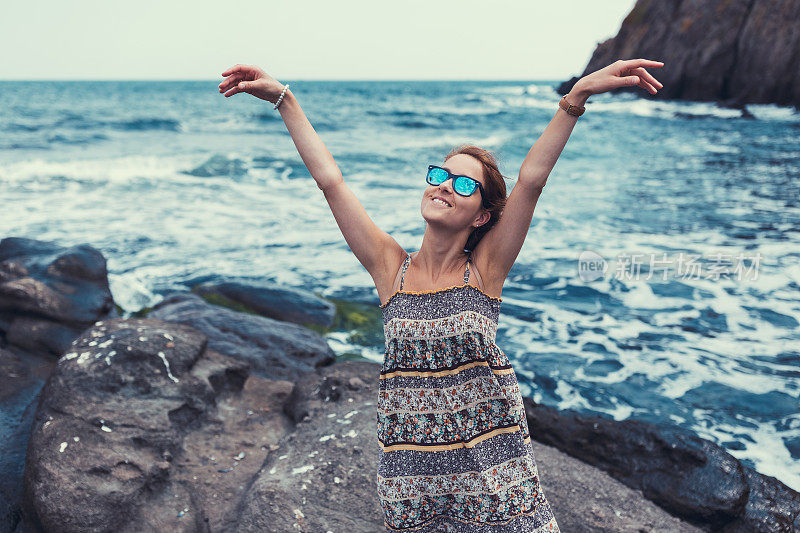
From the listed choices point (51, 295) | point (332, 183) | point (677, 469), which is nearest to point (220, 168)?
point (51, 295)

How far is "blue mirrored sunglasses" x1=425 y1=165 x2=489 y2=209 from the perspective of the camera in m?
2.00

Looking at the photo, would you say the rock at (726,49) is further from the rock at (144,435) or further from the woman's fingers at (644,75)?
the woman's fingers at (644,75)

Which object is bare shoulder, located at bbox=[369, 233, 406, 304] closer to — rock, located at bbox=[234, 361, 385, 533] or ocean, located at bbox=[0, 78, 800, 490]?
rock, located at bbox=[234, 361, 385, 533]

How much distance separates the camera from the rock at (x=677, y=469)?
11.7 feet

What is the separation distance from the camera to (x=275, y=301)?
24.0ft

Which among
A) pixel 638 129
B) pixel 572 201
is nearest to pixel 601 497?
pixel 572 201

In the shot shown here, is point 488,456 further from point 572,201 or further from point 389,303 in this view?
point 572,201

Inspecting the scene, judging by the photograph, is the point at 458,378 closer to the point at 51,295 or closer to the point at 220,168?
the point at 51,295

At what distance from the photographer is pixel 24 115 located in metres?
34.1

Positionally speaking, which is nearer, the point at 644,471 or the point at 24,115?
the point at 644,471

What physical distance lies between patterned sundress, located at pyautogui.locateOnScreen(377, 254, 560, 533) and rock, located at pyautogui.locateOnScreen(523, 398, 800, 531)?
2.09 m

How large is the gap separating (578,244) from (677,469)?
6.87 meters

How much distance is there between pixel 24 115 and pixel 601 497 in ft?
128

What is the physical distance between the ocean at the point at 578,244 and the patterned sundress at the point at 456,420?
2102mm
